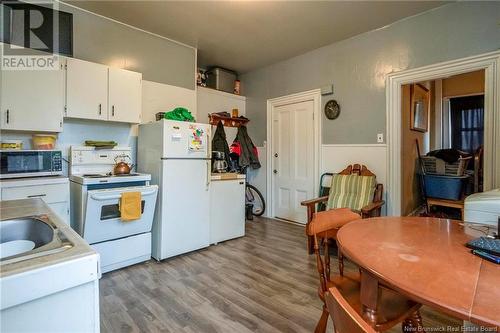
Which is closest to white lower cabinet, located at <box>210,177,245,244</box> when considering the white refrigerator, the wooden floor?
the white refrigerator

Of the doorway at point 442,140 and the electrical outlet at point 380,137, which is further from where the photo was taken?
the doorway at point 442,140

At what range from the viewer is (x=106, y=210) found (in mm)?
2375

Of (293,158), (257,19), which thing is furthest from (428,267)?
(293,158)

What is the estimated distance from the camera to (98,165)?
111 inches

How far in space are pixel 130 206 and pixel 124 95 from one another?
1.30m

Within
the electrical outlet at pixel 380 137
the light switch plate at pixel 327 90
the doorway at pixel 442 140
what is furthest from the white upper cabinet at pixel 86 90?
the doorway at pixel 442 140

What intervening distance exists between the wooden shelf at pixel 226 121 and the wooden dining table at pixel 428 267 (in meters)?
3.29

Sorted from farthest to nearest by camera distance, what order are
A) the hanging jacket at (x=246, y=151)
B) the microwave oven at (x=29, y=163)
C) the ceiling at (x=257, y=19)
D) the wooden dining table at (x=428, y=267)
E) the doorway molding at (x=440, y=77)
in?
the hanging jacket at (x=246, y=151)
the ceiling at (x=257, y=19)
the doorway molding at (x=440, y=77)
the microwave oven at (x=29, y=163)
the wooden dining table at (x=428, y=267)

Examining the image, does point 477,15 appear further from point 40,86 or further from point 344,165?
point 40,86

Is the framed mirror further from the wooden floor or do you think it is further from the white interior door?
the wooden floor

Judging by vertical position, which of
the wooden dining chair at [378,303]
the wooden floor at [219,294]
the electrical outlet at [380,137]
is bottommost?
the wooden floor at [219,294]

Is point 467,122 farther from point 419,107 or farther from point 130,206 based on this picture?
point 130,206

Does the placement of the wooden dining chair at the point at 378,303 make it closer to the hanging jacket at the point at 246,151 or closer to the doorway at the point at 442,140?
the doorway at the point at 442,140

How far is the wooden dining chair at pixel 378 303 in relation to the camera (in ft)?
3.60
